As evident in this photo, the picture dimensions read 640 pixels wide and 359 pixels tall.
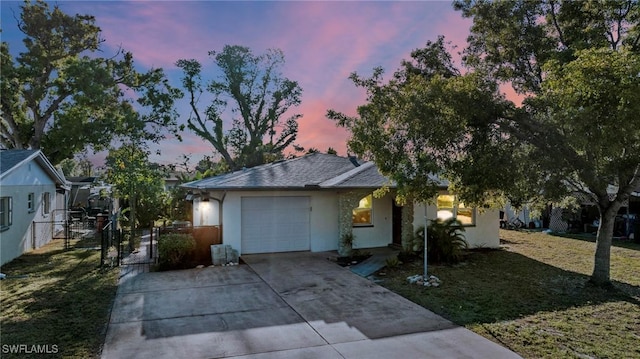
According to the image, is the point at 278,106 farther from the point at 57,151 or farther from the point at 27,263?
the point at 27,263

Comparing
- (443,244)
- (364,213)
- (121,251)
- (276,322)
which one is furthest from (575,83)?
(121,251)

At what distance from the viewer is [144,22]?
11.5 meters

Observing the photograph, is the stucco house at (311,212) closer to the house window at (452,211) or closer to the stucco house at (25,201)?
the house window at (452,211)

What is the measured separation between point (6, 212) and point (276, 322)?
36.1ft

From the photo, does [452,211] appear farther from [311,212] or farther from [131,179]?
[131,179]

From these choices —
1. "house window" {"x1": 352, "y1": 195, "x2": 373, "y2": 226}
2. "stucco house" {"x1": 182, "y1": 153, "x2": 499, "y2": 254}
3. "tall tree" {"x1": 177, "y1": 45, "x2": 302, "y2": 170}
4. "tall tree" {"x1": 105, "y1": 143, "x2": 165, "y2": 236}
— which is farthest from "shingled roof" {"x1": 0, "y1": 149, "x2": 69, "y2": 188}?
"tall tree" {"x1": 177, "y1": 45, "x2": 302, "y2": 170}

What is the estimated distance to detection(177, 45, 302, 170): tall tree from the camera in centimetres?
3559

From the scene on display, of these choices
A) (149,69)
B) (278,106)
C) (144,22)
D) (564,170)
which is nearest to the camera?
(564,170)

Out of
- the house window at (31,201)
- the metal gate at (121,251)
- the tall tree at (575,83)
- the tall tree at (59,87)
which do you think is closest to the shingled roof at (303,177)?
the metal gate at (121,251)

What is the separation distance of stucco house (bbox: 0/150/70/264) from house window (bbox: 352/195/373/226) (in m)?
11.3

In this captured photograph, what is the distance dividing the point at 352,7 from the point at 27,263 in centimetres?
1265

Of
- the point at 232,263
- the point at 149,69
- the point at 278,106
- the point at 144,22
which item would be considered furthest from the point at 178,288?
the point at 278,106

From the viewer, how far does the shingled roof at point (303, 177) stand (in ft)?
42.7

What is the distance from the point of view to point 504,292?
9102 mm
